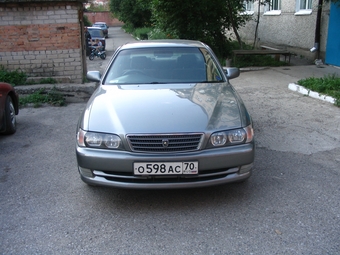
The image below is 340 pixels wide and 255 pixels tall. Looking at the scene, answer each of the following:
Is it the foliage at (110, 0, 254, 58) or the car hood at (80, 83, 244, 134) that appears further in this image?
the foliage at (110, 0, 254, 58)

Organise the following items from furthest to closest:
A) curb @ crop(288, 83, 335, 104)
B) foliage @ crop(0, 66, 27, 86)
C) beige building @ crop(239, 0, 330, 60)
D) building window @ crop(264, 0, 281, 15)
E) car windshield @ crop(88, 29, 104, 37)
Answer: car windshield @ crop(88, 29, 104, 37), building window @ crop(264, 0, 281, 15), beige building @ crop(239, 0, 330, 60), foliage @ crop(0, 66, 27, 86), curb @ crop(288, 83, 335, 104)

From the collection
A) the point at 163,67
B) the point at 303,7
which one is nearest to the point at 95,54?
the point at 303,7

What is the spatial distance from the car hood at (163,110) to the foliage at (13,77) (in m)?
5.35

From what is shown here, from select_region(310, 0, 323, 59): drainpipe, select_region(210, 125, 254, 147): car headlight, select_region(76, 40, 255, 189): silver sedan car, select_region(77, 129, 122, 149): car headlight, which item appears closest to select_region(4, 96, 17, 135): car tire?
select_region(76, 40, 255, 189): silver sedan car

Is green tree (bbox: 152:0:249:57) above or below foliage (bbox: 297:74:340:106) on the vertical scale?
above

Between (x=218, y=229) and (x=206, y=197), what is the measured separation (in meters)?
0.65

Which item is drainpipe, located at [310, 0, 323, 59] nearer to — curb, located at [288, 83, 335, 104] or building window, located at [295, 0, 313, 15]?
building window, located at [295, 0, 313, 15]

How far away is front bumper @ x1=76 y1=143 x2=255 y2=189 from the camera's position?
140 inches

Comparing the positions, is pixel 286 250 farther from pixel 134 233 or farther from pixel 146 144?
pixel 146 144

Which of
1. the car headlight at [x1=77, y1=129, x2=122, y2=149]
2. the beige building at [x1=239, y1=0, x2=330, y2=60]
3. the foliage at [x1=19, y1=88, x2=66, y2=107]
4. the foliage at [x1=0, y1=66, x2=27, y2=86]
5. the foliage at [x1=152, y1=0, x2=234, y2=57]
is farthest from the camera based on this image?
the foliage at [x1=152, y1=0, x2=234, y2=57]

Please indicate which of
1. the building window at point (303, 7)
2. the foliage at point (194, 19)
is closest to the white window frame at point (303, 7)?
the building window at point (303, 7)

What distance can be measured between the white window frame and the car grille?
1227 centimetres

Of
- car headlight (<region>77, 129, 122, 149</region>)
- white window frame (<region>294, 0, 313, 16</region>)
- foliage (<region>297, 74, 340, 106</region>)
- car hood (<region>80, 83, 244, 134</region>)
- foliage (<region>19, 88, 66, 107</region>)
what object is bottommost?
foliage (<region>19, 88, 66, 107</region>)

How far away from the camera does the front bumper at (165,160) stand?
3.55 m
